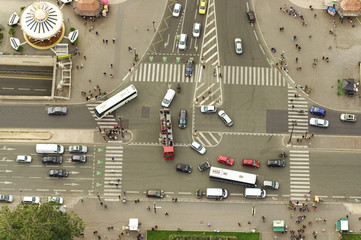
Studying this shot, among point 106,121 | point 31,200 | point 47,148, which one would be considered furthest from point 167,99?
point 31,200

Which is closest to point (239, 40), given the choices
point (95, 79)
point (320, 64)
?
point (320, 64)

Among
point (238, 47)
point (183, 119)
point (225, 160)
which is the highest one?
point (238, 47)

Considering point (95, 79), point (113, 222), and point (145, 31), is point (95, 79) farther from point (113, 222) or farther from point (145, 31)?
point (113, 222)

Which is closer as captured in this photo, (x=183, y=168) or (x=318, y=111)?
(x=183, y=168)

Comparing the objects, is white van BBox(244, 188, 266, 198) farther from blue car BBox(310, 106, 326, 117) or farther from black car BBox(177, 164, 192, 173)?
blue car BBox(310, 106, 326, 117)

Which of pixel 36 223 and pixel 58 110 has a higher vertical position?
pixel 58 110

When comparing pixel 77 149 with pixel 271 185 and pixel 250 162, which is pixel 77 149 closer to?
pixel 250 162
